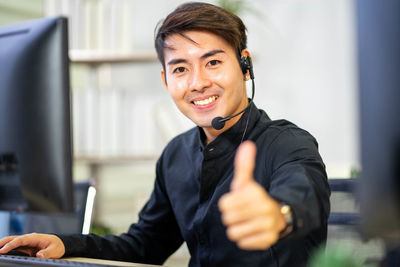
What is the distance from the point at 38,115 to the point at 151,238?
53 cm

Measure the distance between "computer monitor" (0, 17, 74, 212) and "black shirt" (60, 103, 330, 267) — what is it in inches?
5.7

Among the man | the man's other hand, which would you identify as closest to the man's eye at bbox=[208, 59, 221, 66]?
the man

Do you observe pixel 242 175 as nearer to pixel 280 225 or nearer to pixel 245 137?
pixel 280 225

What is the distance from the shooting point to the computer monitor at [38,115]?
1043 millimetres

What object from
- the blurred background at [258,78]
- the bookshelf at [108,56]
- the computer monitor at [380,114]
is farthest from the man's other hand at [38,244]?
the bookshelf at [108,56]

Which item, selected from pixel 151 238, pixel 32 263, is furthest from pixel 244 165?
pixel 151 238

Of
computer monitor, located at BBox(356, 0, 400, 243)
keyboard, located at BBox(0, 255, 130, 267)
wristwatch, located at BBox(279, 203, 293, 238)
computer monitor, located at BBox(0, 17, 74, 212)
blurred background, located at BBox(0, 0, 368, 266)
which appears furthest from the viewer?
blurred background, located at BBox(0, 0, 368, 266)

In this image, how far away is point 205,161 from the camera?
1.27 meters

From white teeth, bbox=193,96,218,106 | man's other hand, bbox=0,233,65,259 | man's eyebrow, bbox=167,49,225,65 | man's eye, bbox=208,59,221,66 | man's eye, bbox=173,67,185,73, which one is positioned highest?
man's eyebrow, bbox=167,49,225,65

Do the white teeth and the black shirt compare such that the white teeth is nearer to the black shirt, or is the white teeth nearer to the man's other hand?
the black shirt

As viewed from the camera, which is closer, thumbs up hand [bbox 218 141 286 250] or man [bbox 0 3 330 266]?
thumbs up hand [bbox 218 141 286 250]

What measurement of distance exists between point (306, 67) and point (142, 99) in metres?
1.00

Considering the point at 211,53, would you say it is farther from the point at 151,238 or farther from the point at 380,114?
the point at 380,114

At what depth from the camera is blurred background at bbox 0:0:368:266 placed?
2723 millimetres
